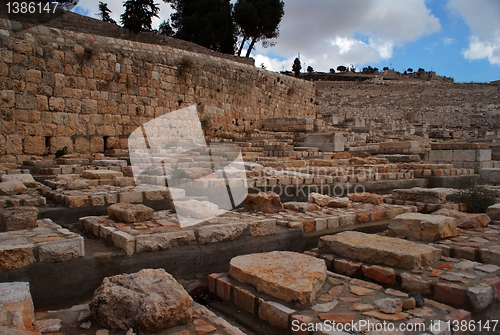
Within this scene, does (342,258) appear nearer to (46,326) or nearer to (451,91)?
(46,326)

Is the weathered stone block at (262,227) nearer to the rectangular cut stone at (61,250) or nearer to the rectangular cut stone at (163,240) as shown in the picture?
the rectangular cut stone at (163,240)

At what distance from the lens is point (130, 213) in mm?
4102

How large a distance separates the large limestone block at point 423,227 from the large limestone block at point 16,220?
13.0 feet

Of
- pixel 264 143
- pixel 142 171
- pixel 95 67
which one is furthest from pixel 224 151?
pixel 95 67

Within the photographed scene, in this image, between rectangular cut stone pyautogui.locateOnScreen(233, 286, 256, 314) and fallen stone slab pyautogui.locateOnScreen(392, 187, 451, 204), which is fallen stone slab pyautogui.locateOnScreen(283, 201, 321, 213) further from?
rectangular cut stone pyautogui.locateOnScreen(233, 286, 256, 314)

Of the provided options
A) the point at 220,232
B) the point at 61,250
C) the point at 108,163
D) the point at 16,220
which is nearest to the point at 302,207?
the point at 220,232

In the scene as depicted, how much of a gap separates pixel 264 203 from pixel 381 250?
1.86 meters

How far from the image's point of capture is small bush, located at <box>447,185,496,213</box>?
235 inches

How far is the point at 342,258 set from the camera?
3859 mm

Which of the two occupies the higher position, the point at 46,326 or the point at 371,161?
the point at 371,161

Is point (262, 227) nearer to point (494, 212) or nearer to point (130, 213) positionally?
point (130, 213)

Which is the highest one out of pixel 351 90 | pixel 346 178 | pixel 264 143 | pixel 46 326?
pixel 351 90

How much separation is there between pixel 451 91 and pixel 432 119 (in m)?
8.69

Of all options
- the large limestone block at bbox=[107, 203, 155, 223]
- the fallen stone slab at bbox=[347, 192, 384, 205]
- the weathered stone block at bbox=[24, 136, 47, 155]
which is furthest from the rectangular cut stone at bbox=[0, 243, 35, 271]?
the weathered stone block at bbox=[24, 136, 47, 155]
